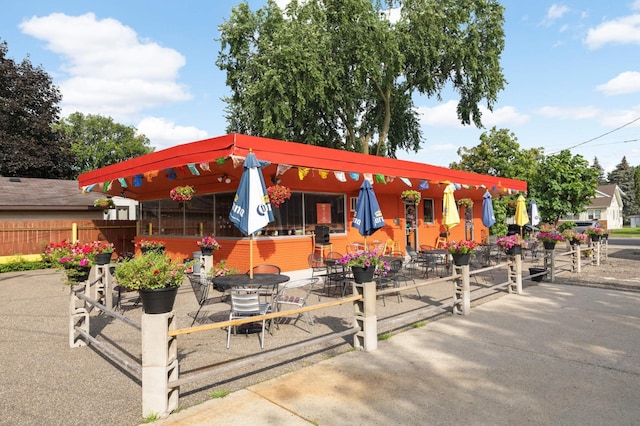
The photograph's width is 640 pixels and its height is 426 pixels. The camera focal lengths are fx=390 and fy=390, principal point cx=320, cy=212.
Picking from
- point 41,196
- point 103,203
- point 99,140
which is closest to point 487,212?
point 103,203

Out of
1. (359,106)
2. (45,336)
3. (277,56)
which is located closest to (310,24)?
(277,56)

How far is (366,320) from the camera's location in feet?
16.6

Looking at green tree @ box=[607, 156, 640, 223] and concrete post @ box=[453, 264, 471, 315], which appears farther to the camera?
green tree @ box=[607, 156, 640, 223]

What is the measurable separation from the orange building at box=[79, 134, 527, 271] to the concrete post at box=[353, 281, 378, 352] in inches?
164

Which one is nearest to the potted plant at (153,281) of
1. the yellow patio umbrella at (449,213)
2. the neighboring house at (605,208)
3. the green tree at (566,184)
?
the yellow patio umbrella at (449,213)

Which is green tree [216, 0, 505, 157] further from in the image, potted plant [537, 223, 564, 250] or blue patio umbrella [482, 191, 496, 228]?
potted plant [537, 223, 564, 250]

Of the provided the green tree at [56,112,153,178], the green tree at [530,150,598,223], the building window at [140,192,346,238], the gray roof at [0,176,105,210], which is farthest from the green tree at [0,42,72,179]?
the green tree at [530,150,598,223]

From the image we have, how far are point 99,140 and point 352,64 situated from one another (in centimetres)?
3523

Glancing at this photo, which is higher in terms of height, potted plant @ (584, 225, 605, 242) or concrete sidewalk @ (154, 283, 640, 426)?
potted plant @ (584, 225, 605, 242)

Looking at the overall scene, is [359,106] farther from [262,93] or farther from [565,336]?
[565,336]

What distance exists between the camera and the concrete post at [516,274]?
8820 millimetres

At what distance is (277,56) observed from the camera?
19.5 m

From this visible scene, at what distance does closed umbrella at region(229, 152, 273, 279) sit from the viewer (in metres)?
6.86

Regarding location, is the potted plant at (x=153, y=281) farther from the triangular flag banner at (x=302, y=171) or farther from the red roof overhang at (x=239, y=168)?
the triangular flag banner at (x=302, y=171)
